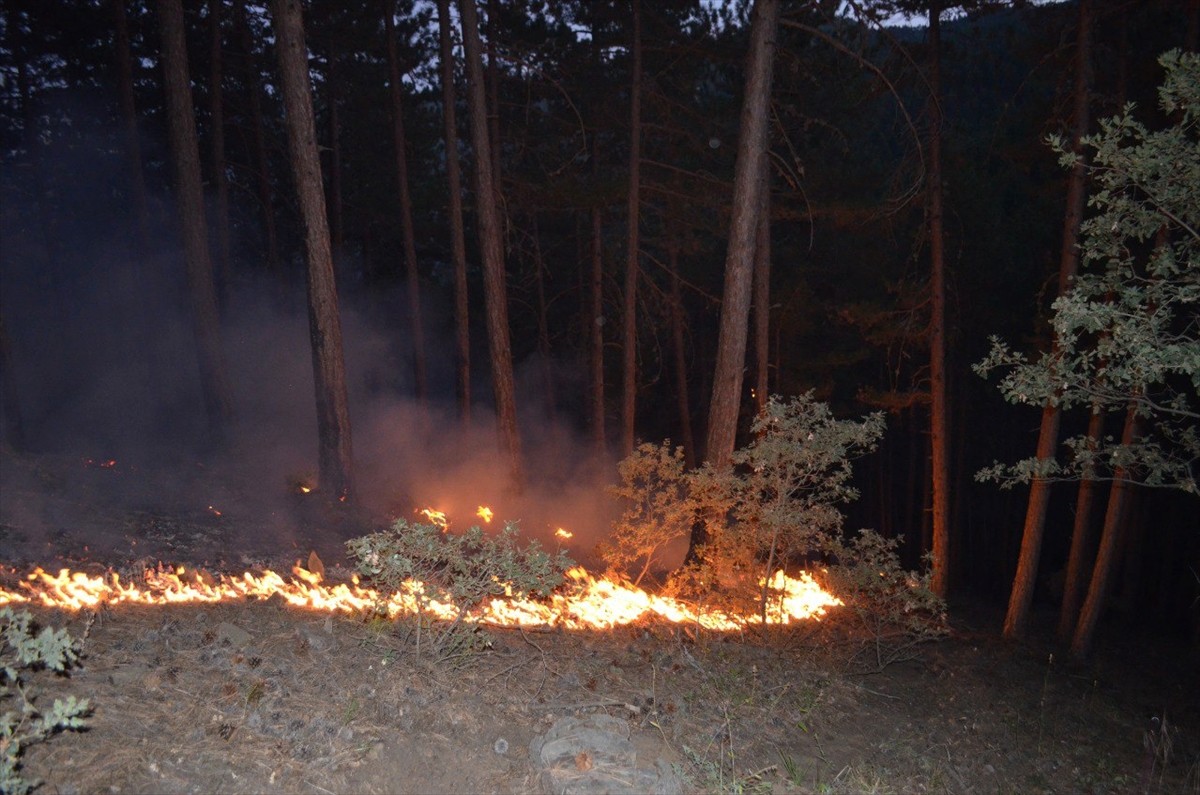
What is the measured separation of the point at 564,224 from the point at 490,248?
1284cm

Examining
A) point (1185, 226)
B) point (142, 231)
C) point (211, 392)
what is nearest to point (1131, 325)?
point (1185, 226)

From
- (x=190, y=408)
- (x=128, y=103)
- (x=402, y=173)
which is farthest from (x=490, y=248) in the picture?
(x=190, y=408)

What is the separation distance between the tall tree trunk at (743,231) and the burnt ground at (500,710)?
9.71ft

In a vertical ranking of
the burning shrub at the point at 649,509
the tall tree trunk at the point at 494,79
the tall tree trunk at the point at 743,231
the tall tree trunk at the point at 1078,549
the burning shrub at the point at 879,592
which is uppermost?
the tall tree trunk at the point at 494,79

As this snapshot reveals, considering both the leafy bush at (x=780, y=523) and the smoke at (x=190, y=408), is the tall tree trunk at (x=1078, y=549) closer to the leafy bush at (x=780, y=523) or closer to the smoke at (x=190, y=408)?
the leafy bush at (x=780, y=523)

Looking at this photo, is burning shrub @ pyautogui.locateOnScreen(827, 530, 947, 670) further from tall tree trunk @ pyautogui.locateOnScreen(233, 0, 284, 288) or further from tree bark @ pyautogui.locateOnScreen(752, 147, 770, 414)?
tall tree trunk @ pyautogui.locateOnScreen(233, 0, 284, 288)

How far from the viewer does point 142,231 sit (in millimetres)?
19844

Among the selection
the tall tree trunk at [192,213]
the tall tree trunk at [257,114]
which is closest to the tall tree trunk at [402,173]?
the tall tree trunk at [257,114]

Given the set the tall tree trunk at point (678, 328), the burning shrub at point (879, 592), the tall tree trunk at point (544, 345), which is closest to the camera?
the burning shrub at point (879, 592)

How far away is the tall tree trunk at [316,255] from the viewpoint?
10.8 m

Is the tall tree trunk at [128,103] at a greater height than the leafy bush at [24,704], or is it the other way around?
the tall tree trunk at [128,103]

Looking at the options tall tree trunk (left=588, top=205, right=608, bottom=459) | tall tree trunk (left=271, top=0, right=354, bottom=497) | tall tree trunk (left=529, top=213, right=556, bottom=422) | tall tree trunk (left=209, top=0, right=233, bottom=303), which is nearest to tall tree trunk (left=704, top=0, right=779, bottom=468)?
tall tree trunk (left=271, top=0, right=354, bottom=497)

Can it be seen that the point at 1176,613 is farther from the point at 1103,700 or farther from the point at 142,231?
the point at 142,231

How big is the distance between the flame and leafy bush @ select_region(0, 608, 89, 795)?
5.20ft
